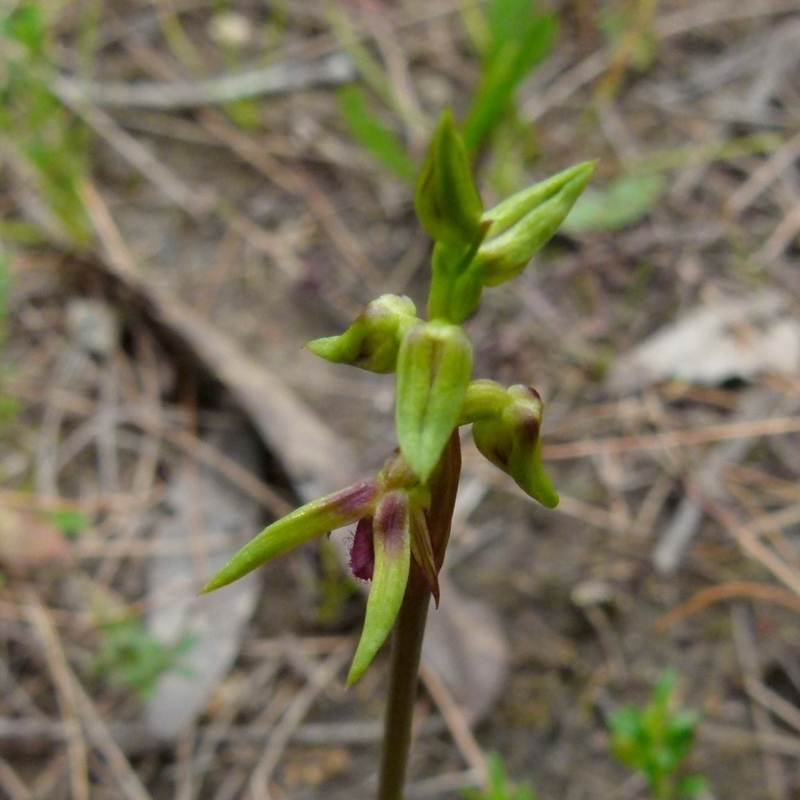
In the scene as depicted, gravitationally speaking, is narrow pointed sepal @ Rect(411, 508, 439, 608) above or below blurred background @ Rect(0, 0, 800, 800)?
above

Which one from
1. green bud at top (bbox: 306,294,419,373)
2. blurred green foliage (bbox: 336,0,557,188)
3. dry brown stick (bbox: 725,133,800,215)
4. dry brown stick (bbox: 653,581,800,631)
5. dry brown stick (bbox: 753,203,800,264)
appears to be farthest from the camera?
dry brown stick (bbox: 725,133,800,215)

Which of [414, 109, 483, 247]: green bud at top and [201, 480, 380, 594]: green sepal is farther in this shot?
[201, 480, 380, 594]: green sepal

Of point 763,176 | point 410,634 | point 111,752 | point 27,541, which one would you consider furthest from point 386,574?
point 763,176

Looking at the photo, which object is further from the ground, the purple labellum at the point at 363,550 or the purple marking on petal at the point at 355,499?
the purple marking on petal at the point at 355,499

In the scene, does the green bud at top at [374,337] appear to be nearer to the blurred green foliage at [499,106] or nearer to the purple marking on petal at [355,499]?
the purple marking on petal at [355,499]

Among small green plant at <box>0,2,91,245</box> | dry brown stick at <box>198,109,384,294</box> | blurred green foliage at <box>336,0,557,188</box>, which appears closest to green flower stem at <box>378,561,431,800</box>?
dry brown stick at <box>198,109,384,294</box>

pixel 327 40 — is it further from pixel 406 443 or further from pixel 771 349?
pixel 406 443

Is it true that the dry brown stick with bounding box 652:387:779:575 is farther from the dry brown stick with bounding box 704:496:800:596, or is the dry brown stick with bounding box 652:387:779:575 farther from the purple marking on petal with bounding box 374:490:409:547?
the purple marking on petal with bounding box 374:490:409:547

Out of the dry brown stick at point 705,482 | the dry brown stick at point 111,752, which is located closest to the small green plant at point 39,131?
the dry brown stick at point 111,752
